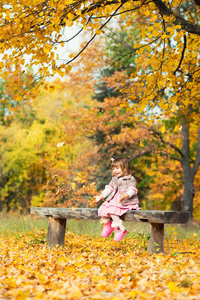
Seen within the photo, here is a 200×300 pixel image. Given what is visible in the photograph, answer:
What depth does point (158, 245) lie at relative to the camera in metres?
4.39

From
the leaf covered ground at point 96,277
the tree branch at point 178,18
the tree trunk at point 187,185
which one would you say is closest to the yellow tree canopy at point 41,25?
the tree branch at point 178,18

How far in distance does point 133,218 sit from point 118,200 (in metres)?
0.45

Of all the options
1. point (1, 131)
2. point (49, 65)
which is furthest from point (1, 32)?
point (1, 131)

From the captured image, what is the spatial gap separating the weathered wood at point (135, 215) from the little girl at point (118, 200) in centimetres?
12

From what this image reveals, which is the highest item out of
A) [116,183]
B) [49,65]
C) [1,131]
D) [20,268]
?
[1,131]

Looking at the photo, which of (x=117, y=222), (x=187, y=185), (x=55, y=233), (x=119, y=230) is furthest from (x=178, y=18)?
(x=187, y=185)

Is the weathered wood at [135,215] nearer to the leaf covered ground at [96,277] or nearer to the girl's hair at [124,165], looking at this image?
the leaf covered ground at [96,277]

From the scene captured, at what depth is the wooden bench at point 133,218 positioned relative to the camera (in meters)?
3.96

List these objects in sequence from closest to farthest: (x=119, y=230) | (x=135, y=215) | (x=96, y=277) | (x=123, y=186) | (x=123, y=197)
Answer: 1. (x=96, y=277)
2. (x=135, y=215)
3. (x=123, y=197)
4. (x=119, y=230)
5. (x=123, y=186)

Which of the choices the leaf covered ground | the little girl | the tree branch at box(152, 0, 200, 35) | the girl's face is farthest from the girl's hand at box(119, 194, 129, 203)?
the tree branch at box(152, 0, 200, 35)

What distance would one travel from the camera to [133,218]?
4.25 m

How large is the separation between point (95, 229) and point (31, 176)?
594 inches

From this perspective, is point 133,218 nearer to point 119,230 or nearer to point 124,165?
point 119,230

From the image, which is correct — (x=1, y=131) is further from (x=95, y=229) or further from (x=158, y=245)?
(x=158, y=245)
